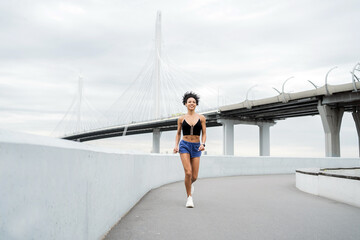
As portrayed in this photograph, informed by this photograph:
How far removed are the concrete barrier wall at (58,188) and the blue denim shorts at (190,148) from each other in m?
1.07

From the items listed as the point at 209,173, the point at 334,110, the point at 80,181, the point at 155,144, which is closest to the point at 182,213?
the point at 80,181

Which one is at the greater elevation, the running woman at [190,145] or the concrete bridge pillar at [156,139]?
the concrete bridge pillar at [156,139]

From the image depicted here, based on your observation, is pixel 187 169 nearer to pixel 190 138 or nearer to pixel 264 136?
pixel 190 138

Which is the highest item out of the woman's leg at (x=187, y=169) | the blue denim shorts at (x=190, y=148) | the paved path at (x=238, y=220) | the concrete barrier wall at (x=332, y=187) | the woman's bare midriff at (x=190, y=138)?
the woman's bare midriff at (x=190, y=138)

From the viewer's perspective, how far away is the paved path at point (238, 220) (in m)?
4.16

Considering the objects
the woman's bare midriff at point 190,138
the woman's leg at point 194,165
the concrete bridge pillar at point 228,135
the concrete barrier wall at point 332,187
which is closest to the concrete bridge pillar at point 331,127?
the concrete bridge pillar at point 228,135

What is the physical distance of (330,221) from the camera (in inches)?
203

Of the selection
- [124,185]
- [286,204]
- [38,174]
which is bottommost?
[286,204]

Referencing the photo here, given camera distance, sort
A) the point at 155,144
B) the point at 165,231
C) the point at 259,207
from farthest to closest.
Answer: the point at 155,144 → the point at 259,207 → the point at 165,231

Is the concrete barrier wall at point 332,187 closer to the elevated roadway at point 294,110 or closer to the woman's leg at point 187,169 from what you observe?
the woman's leg at point 187,169

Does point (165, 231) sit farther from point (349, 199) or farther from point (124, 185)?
point (349, 199)

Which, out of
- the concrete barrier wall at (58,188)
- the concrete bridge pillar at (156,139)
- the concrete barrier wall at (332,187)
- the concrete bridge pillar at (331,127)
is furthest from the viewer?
the concrete bridge pillar at (156,139)

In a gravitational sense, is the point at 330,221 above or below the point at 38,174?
below

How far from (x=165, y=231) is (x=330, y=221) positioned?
7.82 ft
